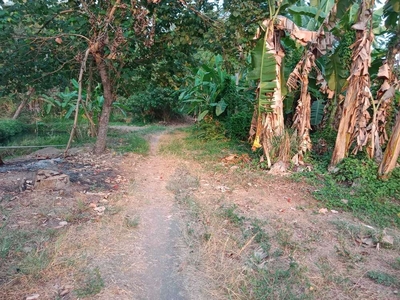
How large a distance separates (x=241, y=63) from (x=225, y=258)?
4604 mm

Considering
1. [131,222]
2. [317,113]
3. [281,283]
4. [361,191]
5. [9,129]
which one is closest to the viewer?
[281,283]

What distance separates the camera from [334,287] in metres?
3.12

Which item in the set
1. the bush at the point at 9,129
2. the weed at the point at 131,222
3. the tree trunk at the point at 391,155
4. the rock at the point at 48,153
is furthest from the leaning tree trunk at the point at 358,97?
the bush at the point at 9,129

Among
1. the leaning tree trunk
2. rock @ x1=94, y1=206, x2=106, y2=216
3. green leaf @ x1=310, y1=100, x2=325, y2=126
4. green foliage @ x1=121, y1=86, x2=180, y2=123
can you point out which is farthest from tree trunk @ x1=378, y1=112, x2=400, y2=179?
green foliage @ x1=121, y1=86, x2=180, y2=123

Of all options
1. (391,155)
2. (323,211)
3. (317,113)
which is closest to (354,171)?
(391,155)

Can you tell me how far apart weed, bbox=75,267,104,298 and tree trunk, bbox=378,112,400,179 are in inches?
196

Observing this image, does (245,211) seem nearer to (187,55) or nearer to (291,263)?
(291,263)

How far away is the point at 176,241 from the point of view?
4.07 m

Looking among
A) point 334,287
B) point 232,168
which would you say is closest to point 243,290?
point 334,287

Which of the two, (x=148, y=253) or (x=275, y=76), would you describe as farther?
(x=275, y=76)

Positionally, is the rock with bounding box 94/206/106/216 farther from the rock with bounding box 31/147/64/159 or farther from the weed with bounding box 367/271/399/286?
the rock with bounding box 31/147/64/159

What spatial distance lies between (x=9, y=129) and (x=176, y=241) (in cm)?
1271

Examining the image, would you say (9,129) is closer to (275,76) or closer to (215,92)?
(215,92)

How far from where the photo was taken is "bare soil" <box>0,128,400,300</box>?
10.1 ft
